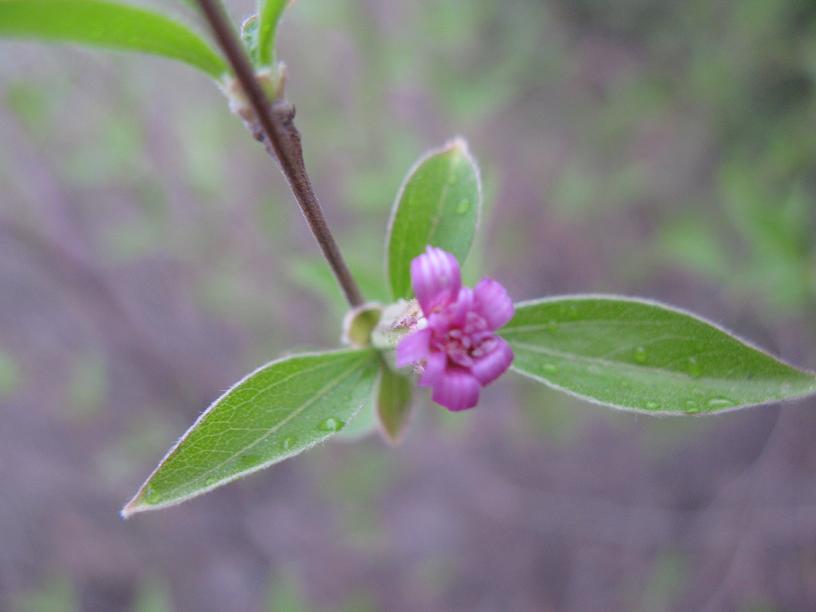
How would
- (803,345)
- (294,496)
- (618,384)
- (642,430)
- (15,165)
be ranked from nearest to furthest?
1. (618,384)
2. (803,345)
3. (15,165)
4. (642,430)
5. (294,496)

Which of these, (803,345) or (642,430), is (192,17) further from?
(642,430)

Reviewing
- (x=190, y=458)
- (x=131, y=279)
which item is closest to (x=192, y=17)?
(x=190, y=458)

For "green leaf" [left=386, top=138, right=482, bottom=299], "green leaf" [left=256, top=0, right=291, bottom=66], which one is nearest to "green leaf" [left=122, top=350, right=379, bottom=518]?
"green leaf" [left=386, top=138, right=482, bottom=299]

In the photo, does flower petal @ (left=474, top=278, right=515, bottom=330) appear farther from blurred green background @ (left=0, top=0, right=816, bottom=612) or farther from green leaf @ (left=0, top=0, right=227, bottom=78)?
blurred green background @ (left=0, top=0, right=816, bottom=612)

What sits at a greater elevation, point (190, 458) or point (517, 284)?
point (190, 458)

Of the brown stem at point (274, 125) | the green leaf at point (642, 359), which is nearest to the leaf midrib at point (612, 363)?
the green leaf at point (642, 359)

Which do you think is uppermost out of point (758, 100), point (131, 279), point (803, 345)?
point (131, 279)
